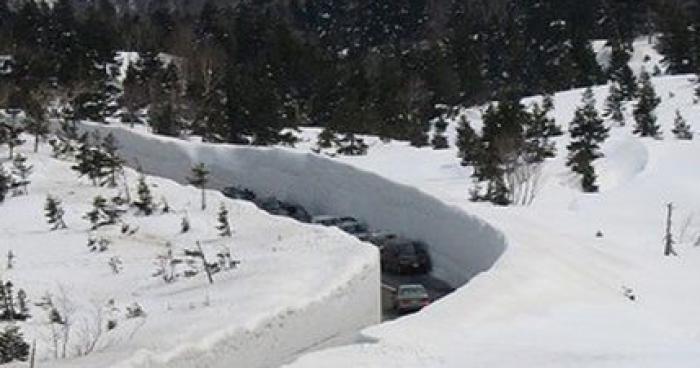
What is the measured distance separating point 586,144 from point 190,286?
76.9 ft

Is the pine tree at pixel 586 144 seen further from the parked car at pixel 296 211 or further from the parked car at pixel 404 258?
the parked car at pixel 296 211

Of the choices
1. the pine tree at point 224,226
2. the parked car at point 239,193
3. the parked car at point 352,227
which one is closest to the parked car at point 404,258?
the parked car at point 352,227

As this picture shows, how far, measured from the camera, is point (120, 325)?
2009 cm

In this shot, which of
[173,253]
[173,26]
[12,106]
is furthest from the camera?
[173,26]

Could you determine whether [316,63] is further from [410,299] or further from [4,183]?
[410,299]

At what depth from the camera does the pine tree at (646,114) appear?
48.4m

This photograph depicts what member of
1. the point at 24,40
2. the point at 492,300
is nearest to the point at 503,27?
the point at 24,40

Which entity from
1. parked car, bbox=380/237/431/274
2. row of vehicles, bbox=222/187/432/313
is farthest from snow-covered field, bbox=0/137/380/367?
parked car, bbox=380/237/431/274

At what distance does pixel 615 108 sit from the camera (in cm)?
5478

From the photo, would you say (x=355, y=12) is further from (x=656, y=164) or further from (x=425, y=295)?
(x=425, y=295)

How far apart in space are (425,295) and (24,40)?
55.4 m

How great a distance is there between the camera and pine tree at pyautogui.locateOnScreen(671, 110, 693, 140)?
152 feet

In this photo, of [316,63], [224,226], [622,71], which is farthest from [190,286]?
[622,71]

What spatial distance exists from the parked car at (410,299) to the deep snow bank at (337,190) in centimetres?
176
